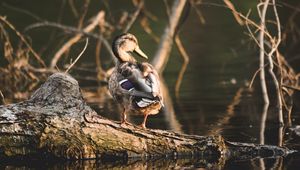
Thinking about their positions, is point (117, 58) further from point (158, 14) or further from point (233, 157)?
point (158, 14)

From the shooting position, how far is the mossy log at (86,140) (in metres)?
7.39

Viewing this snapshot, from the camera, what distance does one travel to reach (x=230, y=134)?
8.58 metres

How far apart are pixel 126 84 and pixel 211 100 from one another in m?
3.81

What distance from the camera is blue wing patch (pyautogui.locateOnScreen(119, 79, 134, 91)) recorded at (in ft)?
24.6

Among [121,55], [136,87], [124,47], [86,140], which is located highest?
[124,47]

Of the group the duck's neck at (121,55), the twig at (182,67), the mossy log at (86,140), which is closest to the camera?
the mossy log at (86,140)

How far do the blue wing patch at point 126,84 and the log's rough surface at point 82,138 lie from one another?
0.32 metres

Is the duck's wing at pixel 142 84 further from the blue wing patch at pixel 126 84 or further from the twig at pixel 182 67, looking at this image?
the twig at pixel 182 67

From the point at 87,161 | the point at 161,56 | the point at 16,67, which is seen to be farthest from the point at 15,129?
the point at 161,56

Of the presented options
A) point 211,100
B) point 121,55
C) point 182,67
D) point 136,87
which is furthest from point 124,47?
point 182,67

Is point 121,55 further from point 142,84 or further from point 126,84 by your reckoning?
point 142,84

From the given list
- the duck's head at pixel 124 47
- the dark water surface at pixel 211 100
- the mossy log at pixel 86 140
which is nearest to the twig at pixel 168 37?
the dark water surface at pixel 211 100

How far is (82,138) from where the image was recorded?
739 cm

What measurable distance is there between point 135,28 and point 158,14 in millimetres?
1551
